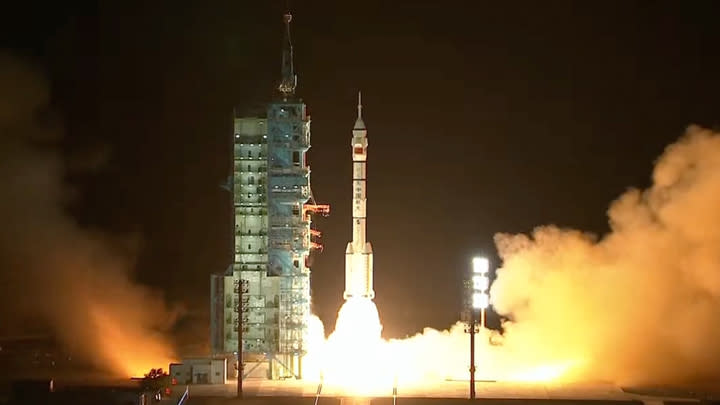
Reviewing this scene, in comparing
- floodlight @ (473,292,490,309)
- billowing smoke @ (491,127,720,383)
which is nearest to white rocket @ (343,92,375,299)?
floodlight @ (473,292,490,309)

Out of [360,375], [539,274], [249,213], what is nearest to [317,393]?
[360,375]

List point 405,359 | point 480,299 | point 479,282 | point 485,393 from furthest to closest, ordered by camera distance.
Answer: point 405,359 → point 479,282 → point 480,299 → point 485,393

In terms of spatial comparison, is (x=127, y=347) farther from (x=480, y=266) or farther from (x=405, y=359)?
(x=480, y=266)

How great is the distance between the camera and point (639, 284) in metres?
32.9

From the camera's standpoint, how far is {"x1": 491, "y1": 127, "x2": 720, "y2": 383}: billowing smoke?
3238 cm

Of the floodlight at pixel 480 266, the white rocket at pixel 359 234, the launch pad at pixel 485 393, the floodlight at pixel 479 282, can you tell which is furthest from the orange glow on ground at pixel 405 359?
the floodlight at pixel 480 266

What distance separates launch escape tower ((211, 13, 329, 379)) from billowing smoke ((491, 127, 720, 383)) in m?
5.40

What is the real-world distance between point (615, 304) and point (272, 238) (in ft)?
28.1

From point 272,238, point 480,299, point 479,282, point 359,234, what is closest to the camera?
point 480,299

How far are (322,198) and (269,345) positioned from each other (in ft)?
22.7

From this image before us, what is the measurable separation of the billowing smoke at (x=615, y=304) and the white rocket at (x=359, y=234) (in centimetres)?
84

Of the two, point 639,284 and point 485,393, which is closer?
point 485,393

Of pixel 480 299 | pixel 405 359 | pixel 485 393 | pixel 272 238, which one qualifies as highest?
pixel 272 238

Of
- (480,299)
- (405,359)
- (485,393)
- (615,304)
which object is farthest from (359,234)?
(615,304)
